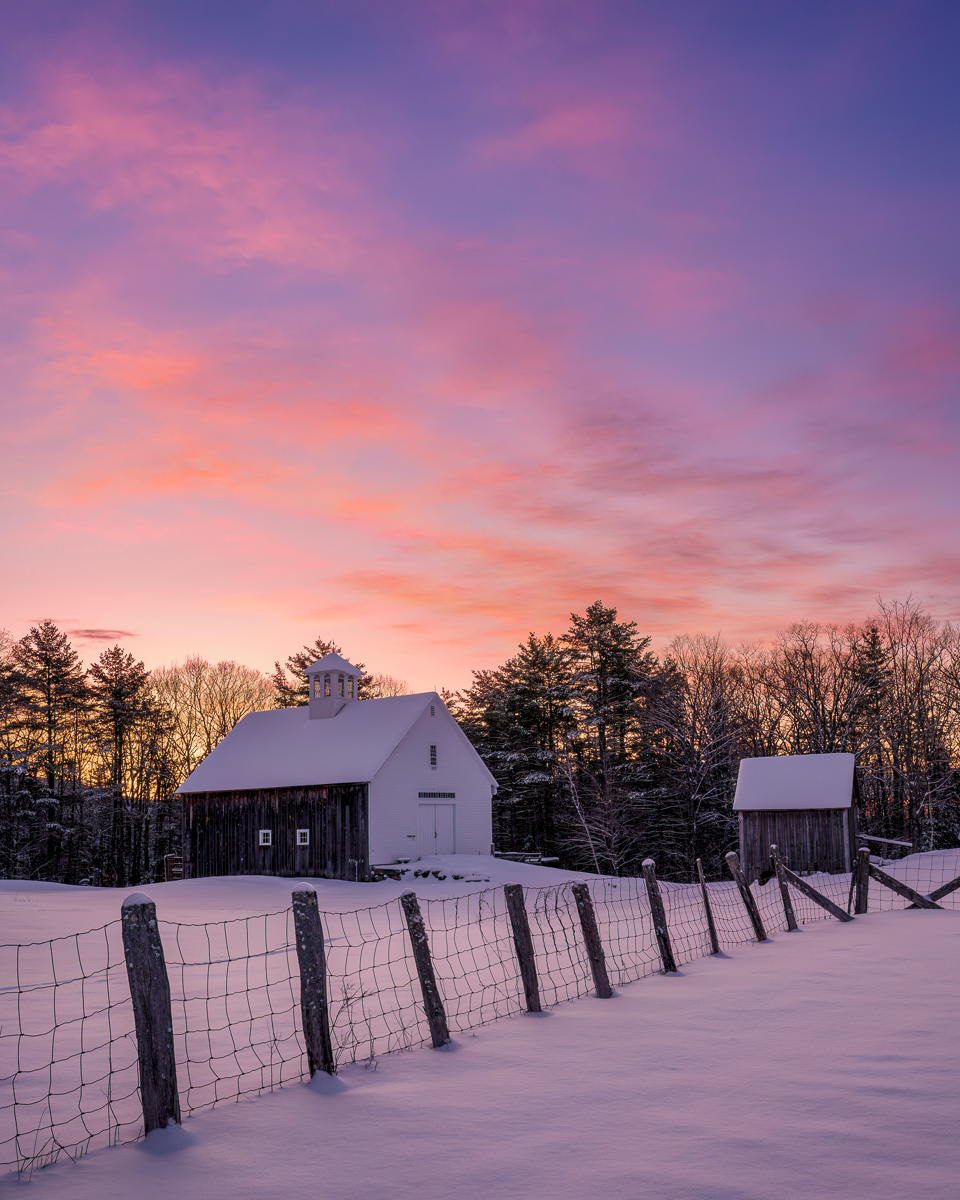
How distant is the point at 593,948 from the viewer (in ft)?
35.7

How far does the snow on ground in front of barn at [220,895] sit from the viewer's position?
21375 millimetres

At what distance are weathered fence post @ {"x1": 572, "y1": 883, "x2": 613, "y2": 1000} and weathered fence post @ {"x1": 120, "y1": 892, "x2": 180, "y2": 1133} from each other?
533 cm

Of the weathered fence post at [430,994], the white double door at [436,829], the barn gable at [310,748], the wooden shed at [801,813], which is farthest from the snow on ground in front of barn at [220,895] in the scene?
the weathered fence post at [430,994]

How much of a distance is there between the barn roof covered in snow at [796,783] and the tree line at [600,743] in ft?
47.1

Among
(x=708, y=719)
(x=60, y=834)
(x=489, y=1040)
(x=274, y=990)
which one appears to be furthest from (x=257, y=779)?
(x=489, y=1040)

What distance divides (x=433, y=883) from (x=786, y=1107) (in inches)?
1141

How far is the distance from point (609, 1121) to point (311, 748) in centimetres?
3458

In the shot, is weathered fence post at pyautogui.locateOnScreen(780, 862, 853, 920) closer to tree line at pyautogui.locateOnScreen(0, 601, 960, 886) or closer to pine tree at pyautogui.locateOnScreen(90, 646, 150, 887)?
tree line at pyautogui.locateOnScreen(0, 601, 960, 886)

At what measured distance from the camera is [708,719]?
169 feet

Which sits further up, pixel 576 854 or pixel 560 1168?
pixel 560 1168

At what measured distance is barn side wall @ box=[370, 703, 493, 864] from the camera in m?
36.8

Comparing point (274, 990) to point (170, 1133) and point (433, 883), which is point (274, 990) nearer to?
point (170, 1133)

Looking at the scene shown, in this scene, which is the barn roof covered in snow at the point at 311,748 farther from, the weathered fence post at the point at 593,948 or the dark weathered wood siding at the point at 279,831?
the weathered fence post at the point at 593,948

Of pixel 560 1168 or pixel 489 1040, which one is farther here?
pixel 489 1040
